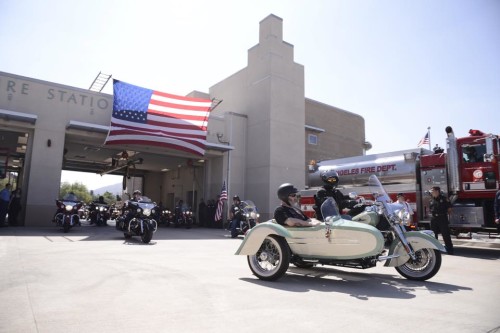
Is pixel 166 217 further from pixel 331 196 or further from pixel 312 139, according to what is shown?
pixel 312 139

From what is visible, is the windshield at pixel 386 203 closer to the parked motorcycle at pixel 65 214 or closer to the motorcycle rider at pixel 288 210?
the motorcycle rider at pixel 288 210

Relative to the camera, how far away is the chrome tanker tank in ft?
36.9

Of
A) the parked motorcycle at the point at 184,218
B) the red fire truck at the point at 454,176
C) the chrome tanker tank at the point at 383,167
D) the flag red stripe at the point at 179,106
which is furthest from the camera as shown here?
the parked motorcycle at the point at 184,218

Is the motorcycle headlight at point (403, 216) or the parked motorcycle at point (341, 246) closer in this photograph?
the parked motorcycle at point (341, 246)

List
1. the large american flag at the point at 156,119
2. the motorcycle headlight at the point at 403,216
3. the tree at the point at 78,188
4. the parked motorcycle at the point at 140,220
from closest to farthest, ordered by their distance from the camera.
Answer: the motorcycle headlight at the point at 403,216 < the parked motorcycle at the point at 140,220 < the large american flag at the point at 156,119 < the tree at the point at 78,188

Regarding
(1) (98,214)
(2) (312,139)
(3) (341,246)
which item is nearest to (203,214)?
(1) (98,214)

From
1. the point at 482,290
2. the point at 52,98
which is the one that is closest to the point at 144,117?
the point at 52,98

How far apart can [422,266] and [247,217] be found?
8574mm

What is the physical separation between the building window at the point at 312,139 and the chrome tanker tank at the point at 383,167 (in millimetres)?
16342

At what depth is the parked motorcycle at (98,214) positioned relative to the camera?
18.1 m

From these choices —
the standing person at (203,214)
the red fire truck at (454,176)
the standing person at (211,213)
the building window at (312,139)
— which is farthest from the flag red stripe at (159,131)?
the building window at (312,139)

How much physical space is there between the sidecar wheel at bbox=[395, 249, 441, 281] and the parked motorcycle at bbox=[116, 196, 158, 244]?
713cm

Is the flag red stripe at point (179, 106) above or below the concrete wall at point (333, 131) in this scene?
below

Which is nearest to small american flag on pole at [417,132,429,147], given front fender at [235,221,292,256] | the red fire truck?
the red fire truck
